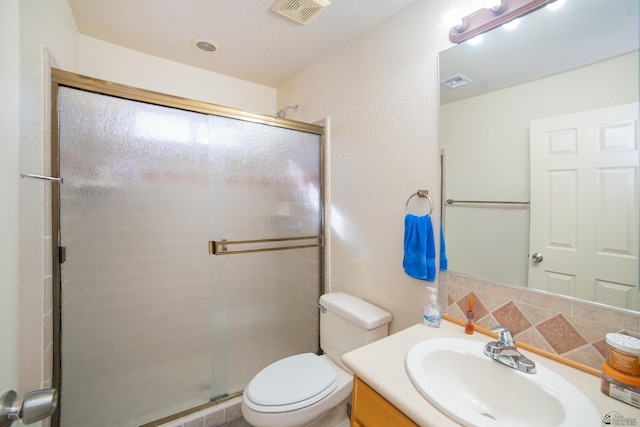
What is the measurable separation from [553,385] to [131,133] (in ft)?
6.30

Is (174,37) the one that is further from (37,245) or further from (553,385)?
(553,385)

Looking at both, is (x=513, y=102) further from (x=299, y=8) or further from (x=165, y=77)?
(x=165, y=77)

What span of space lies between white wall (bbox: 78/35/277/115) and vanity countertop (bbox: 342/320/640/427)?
2.11 m

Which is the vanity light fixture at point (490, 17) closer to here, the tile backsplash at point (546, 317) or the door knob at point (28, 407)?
the tile backsplash at point (546, 317)

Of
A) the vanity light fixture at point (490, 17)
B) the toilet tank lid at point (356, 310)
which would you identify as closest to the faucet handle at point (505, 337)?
the toilet tank lid at point (356, 310)

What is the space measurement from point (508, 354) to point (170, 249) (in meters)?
1.56

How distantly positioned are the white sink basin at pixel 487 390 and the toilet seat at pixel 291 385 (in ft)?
1.89

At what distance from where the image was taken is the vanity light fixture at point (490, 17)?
0.96m

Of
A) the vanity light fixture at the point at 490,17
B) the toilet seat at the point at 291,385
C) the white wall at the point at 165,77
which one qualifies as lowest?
the toilet seat at the point at 291,385

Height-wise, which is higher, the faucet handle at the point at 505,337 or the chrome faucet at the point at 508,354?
the faucet handle at the point at 505,337

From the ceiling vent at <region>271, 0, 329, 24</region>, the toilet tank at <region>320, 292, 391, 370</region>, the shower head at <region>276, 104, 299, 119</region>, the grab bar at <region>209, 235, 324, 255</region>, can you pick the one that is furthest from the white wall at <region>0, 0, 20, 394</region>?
the shower head at <region>276, 104, 299, 119</region>

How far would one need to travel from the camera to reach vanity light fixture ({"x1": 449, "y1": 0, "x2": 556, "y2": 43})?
0.96 meters

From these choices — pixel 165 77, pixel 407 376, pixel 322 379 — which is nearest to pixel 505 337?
pixel 407 376

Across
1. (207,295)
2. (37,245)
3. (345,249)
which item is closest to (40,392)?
(37,245)
